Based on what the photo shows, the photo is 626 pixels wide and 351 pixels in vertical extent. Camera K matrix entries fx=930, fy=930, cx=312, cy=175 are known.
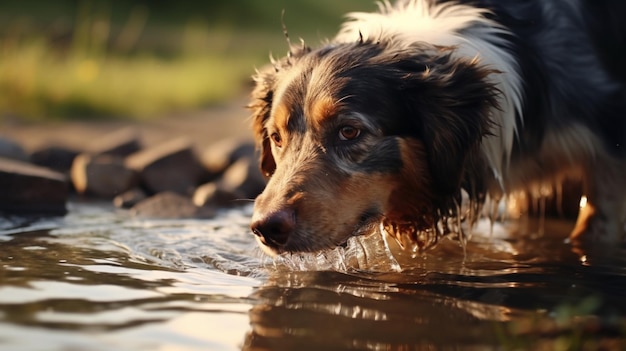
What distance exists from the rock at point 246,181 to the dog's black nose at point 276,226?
2.99m

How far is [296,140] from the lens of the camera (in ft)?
14.4

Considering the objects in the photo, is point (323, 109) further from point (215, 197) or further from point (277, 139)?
point (215, 197)

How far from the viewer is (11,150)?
7.01m

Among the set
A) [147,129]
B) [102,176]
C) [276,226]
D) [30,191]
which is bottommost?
[276,226]

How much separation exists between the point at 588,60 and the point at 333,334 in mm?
2942

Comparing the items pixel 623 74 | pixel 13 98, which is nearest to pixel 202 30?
pixel 13 98

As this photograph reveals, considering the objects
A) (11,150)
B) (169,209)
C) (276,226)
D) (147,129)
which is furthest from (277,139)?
(147,129)

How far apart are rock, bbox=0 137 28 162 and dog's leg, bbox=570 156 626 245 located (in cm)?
413

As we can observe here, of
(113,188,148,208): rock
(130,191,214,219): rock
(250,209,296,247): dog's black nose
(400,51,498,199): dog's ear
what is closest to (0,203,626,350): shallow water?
(250,209,296,247): dog's black nose

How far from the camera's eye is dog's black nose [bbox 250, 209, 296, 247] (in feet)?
12.7

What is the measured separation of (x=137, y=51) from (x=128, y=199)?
15901 mm

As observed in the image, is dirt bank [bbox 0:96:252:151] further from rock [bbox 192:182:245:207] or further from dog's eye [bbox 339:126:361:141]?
dog's eye [bbox 339:126:361:141]

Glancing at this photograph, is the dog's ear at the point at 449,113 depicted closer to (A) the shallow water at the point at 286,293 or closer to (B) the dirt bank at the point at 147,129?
(A) the shallow water at the point at 286,293

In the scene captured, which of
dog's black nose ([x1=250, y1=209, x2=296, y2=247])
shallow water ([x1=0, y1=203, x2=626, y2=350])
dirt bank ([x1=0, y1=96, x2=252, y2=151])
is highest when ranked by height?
dirt bank ([x1=0, y1=96, x2=252, y2=151])
